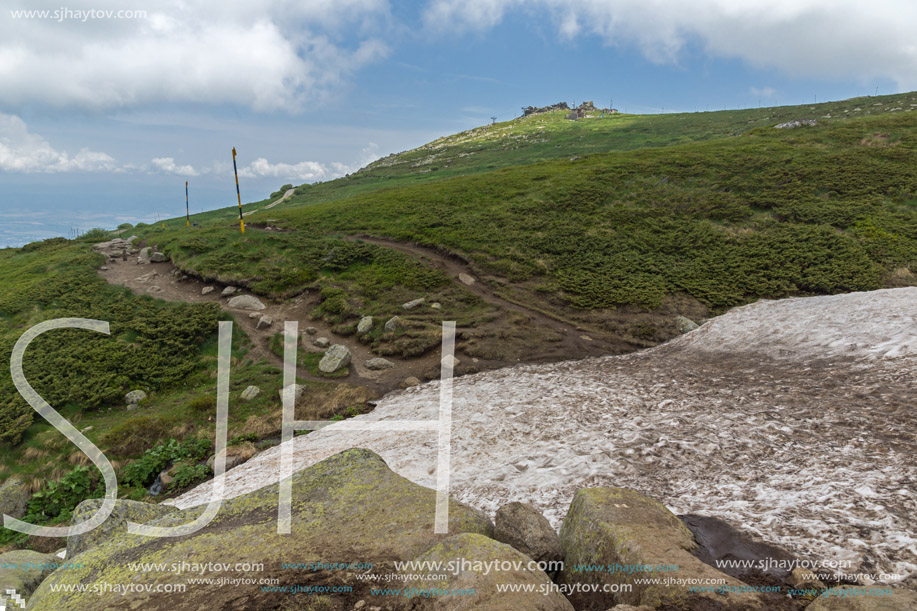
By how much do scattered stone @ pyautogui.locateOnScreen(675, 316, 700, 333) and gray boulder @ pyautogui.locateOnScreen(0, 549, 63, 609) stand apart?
26.2m

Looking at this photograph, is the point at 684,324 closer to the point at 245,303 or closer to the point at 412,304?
the point at 412,304

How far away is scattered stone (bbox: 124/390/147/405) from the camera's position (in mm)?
20281

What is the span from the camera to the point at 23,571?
24.1ft

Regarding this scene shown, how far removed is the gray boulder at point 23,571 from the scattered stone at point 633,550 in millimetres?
8143

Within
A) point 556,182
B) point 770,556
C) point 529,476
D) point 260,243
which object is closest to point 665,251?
point 556,182

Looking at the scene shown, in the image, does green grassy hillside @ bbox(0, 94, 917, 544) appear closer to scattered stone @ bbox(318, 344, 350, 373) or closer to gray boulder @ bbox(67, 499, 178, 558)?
scattered stone @ bbox(318, 344, 350, 373)

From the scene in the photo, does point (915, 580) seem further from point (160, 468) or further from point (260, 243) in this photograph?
point (260, 243)

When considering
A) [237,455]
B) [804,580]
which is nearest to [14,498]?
[237,455]

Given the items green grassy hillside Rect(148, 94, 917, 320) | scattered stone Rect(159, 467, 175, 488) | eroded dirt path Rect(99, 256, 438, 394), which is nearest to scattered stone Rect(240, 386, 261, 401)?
eroded dirt path Rect(99, 256, 438, 394)

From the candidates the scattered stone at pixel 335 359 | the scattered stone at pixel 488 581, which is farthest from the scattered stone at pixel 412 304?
the scattered stone at pixel 488 581

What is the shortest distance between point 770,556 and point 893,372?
1057 cm

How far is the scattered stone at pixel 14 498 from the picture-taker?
14.4m

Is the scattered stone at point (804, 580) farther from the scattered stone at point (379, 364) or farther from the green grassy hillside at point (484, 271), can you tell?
the scattered stone at point (379, 364)

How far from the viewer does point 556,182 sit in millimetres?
49156
